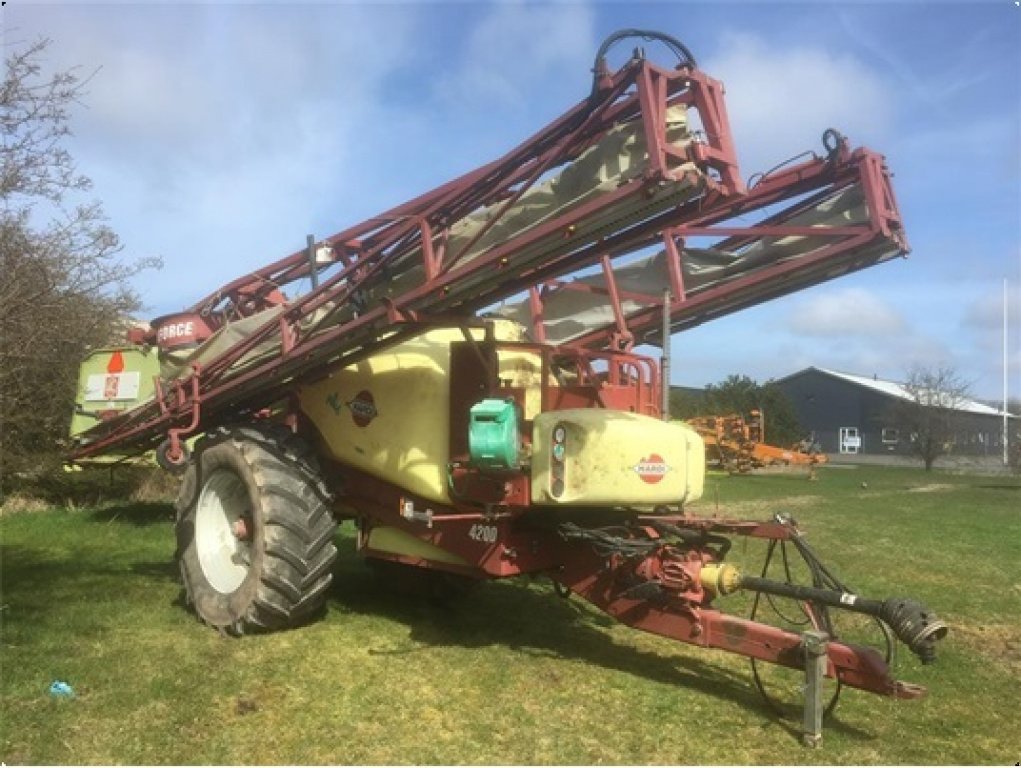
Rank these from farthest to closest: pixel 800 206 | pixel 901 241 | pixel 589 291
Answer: pixel 589 291
pixel 800 206
pixel 901 241

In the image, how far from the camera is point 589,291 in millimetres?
7520

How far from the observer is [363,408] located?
6.82m

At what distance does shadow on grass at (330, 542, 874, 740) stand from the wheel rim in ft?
3.18

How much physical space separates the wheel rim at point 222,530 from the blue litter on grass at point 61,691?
1.75m

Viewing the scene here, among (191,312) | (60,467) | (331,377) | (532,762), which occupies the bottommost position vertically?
(532,762)

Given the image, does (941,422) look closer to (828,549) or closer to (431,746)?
(828,549)

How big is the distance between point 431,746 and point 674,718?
4.60 feet

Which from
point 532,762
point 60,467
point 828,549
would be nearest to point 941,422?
point 828,549

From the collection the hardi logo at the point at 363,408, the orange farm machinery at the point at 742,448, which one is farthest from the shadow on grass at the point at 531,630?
the orange farm machinery at the point at 742,448

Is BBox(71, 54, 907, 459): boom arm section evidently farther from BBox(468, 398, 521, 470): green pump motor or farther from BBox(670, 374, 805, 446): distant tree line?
BBox(670, 374, 805, 446): distant tree line

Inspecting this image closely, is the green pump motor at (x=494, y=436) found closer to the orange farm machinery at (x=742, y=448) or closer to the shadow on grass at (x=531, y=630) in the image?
the shadow on grass at (x=531, y=630)

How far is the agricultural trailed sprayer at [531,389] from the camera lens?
4.92m

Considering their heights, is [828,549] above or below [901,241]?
below

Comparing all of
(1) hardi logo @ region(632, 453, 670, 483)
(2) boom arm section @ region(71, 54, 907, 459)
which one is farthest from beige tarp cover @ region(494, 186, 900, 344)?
(1) hardi logo @ region(632, 453, 670, 483)
